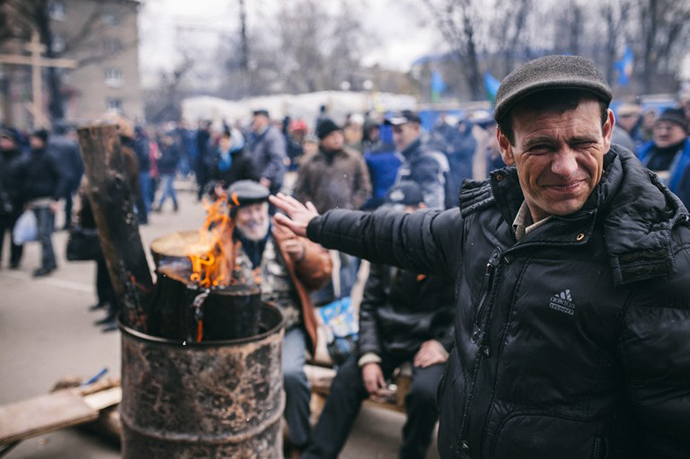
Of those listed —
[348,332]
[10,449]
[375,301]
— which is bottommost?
[10,449]

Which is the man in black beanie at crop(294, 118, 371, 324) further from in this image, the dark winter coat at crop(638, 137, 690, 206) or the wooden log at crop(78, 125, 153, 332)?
the wooden log at crop(78, 125, 153, 332)

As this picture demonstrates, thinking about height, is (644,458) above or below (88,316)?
above

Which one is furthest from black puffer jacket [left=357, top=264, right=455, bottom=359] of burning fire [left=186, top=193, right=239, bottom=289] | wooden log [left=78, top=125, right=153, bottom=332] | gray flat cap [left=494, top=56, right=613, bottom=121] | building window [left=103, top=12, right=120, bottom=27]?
building window [left=103, top=12, right=120, bottom=27]

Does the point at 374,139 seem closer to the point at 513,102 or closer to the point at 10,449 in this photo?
the point at 10,449

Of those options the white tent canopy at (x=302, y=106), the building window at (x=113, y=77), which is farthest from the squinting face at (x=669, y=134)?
the building window at (x=113, y=77)

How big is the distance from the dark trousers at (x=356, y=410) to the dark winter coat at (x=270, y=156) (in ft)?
16.1

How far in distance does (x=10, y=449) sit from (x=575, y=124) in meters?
4.06

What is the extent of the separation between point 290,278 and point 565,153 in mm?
2586

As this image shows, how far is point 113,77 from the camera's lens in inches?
1932

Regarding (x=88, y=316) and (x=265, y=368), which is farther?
(x=88, y=316)

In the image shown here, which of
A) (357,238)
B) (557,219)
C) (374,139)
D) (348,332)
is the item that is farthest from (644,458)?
(374,139)

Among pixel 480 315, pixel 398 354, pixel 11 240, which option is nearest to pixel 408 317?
pixel 398 354

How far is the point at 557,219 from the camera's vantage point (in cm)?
156

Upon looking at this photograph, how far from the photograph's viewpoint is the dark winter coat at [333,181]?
6762 millimetres
